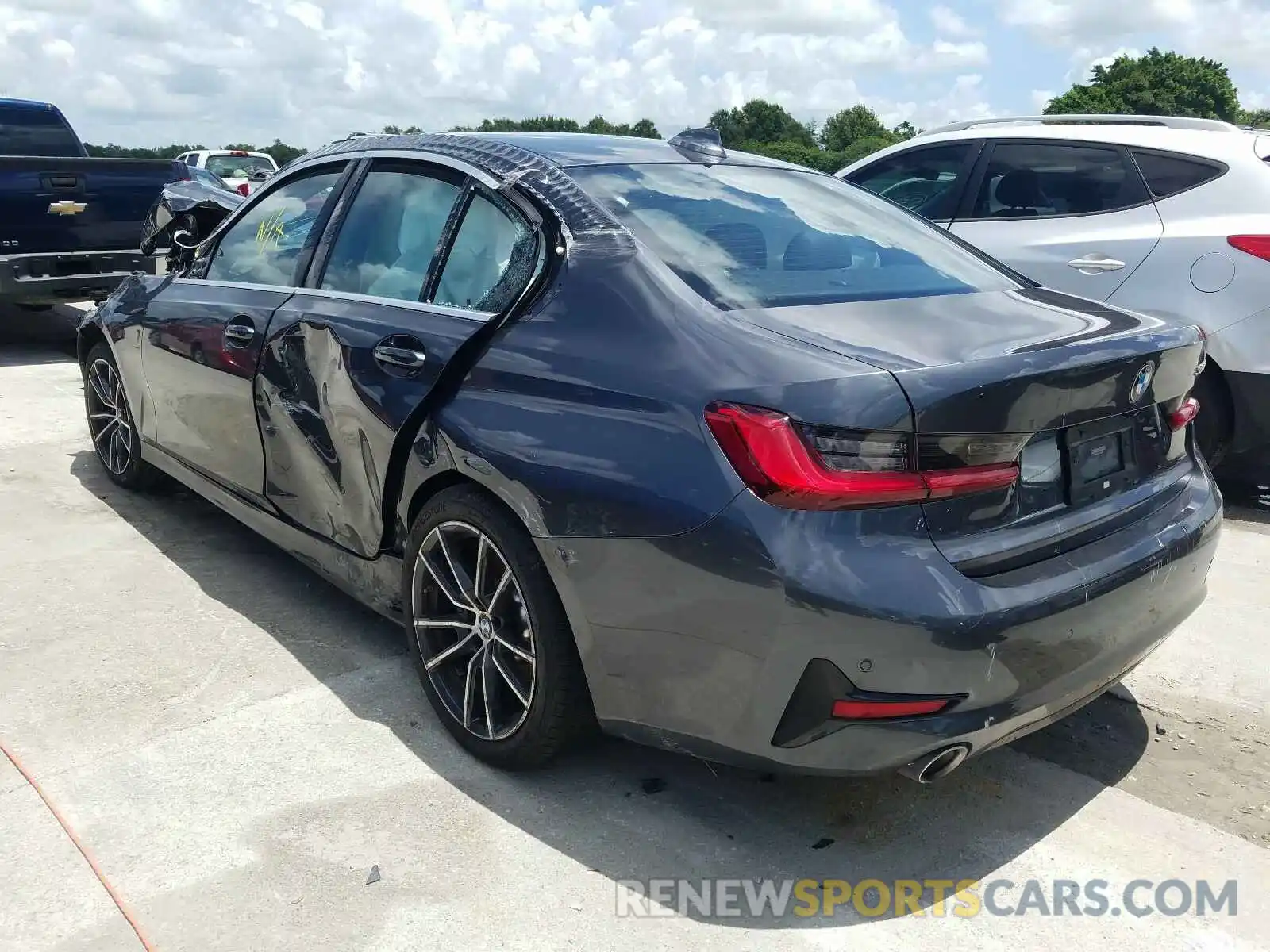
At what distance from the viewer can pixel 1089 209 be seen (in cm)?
543

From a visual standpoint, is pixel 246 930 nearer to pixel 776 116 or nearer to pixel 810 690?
pixel 810 690

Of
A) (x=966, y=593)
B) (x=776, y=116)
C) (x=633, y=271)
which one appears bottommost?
(x=966, y=593)

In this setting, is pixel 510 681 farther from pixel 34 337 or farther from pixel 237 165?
pixel 237 165

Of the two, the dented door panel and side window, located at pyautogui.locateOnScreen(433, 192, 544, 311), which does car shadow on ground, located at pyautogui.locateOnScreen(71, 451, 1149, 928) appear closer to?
the dented door panel

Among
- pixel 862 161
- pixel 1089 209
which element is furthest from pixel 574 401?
pixel 862 161

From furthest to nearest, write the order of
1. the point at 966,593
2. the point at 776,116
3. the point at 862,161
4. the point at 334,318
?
the point at 776,116
the point at 862,161
the point at 334,318
the point at 966,593

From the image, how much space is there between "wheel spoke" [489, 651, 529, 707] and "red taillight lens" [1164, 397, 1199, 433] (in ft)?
5.74

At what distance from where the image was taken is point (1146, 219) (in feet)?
17.1

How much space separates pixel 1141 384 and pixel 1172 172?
10.5ft

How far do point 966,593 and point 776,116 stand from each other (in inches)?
4354

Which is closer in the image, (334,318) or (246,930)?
(246,930)

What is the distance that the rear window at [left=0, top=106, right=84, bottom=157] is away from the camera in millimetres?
10531

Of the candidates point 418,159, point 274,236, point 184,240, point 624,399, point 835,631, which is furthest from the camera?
point 184,240

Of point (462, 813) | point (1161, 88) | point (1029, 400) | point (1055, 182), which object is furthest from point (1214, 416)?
point (1161, 88)
